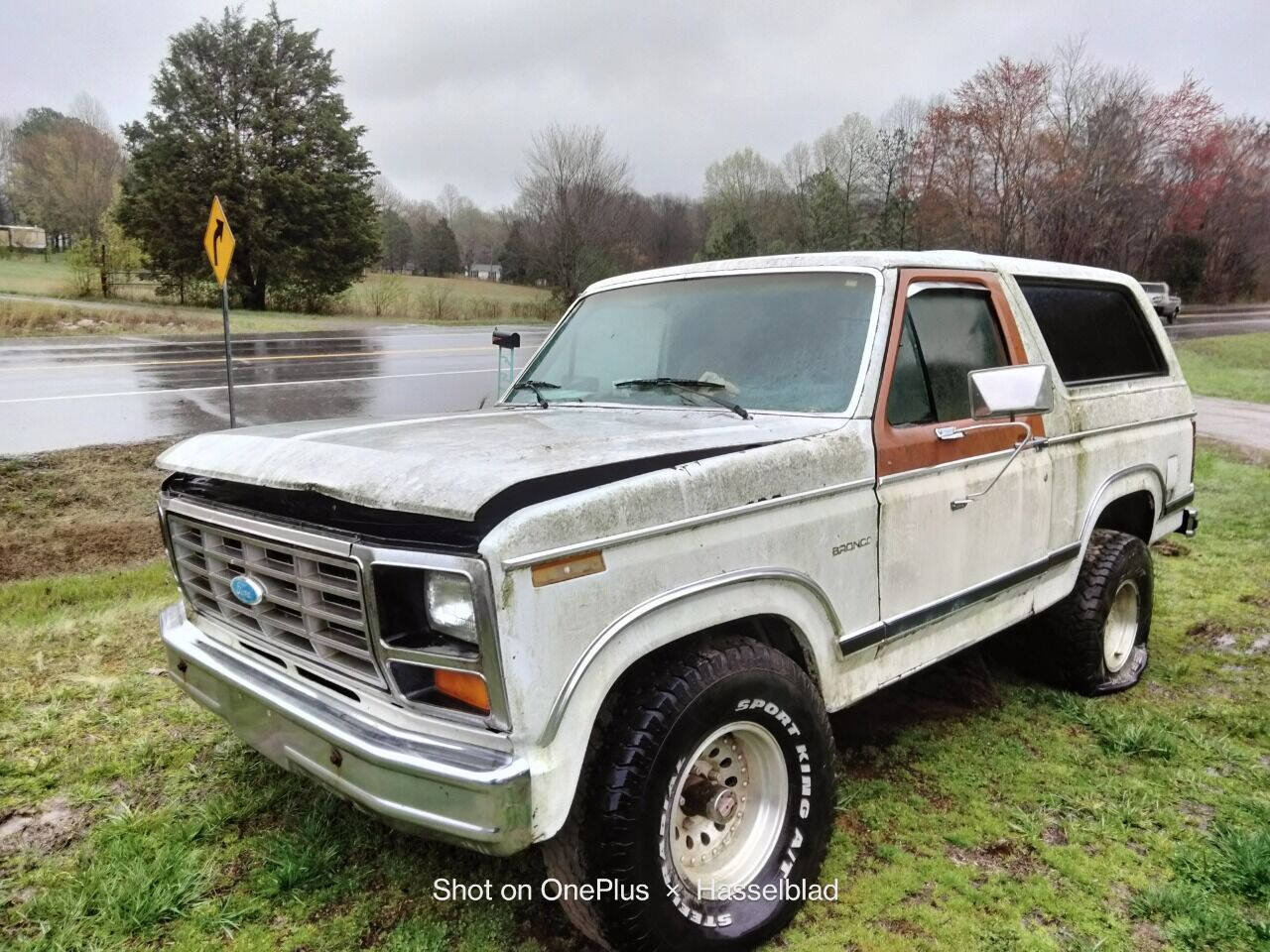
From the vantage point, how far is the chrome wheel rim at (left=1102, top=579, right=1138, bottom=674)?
428cm

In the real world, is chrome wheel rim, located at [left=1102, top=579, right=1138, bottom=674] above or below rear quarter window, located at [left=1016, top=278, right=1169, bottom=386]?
below

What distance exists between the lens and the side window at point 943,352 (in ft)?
10.1

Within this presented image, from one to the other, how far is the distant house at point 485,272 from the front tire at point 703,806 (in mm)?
58984

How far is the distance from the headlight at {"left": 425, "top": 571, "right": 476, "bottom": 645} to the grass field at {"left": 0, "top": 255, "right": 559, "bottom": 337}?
24080mm

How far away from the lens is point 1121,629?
4.39 meters

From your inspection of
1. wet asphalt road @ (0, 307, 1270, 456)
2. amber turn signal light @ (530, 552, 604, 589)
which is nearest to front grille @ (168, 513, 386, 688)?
amber turn signal light @ (530, 552, 604, 589)

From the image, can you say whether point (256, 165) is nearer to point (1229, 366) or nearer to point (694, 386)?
point (1229, 366)

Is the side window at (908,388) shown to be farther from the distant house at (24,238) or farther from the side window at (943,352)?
the distant house at (24,238)

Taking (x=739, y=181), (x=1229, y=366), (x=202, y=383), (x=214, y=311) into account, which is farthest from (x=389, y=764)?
(x=739, y=181)

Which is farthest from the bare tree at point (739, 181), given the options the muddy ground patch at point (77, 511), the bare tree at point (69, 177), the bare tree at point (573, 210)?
the muddy ground patch at point (77, 511)

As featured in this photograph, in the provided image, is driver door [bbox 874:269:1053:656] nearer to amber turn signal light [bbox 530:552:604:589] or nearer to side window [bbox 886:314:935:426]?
side window [bbox 886:314:935:426]

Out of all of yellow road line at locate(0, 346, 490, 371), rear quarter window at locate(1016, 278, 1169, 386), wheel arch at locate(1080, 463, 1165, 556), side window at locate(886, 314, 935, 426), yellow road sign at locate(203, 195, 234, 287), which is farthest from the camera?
yellow road line at locate(0, 346, 490, 371)

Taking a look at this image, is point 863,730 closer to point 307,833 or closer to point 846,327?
point 846,327

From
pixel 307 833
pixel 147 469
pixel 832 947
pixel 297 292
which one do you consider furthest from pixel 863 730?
pixel 297 292
